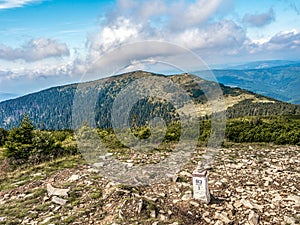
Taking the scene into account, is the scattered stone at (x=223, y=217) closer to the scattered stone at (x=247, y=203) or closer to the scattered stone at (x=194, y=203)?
the scattered stone at (x=194, y=203)

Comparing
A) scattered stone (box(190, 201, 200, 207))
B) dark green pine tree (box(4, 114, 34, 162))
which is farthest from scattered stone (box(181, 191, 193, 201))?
dark green pine tree (box(4, 114, 34, 162))

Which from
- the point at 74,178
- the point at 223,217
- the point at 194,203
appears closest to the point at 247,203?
the point at 223,217

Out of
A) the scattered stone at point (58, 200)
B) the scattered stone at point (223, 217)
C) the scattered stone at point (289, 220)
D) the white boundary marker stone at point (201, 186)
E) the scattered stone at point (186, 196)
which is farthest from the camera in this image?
the scattered stone at point (58, 200)

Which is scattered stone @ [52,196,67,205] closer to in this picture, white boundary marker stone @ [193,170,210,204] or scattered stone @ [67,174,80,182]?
scattered stone @ [67,174,80,182]

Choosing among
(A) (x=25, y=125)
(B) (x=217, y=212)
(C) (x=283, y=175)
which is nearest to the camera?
(B) (x=217, y=212)

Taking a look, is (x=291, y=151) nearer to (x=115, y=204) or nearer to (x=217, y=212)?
(x=217, y=212)

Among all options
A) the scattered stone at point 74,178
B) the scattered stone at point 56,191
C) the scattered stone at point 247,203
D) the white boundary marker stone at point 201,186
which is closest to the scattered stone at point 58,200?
the scattered stone at point 56,191

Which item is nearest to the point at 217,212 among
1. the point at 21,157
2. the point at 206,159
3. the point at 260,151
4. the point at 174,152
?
the point at 206,159
